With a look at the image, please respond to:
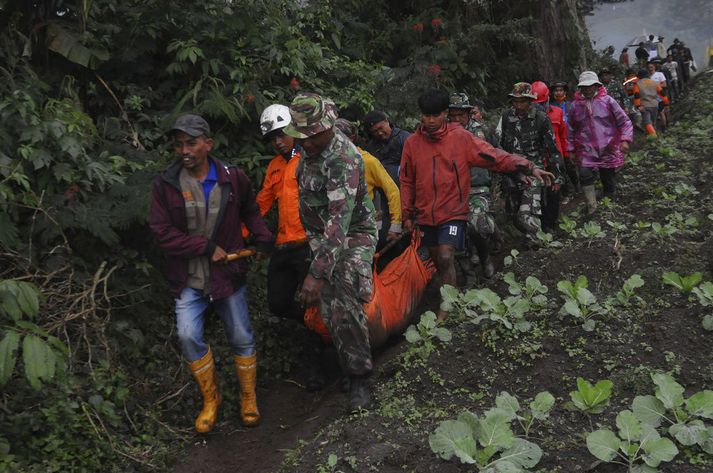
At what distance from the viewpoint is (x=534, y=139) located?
8.12m

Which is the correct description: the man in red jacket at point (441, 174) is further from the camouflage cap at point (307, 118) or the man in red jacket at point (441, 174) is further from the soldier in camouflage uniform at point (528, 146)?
the soldier in camouflage uniform at point (528, 146)

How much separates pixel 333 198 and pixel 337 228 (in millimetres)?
208

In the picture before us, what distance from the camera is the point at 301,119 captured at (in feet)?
14.3

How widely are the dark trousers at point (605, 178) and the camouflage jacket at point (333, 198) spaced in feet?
17.2

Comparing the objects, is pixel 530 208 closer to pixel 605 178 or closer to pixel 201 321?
pixel 605 178

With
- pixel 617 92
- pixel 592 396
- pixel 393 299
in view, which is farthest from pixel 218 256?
pixel 617 92

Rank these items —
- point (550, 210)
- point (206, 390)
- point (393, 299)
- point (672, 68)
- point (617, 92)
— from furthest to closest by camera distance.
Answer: point (672, 68) < point (617, 92) < point (550, 210) < point (393, 299) < point (206, 390)

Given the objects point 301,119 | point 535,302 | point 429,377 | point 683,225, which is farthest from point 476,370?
point 683,225

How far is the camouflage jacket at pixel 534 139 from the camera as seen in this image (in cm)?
805

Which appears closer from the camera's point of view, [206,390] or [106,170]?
[206,390]

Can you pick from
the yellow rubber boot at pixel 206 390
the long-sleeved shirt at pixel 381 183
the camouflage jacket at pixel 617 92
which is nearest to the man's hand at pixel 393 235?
the long-sleeved shirt at pixel 381 183

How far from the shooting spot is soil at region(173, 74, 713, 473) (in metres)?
3.64

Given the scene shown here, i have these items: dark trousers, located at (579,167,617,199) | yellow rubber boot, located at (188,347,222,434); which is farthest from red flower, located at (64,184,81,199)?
dark trousers, located at (579,167,617,199)

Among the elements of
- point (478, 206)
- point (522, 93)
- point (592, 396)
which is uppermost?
point (522, 93)
